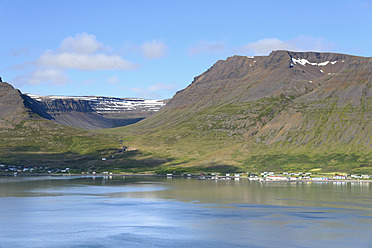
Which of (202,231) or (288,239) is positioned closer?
(288,239)

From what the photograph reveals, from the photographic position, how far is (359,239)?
4173 inches

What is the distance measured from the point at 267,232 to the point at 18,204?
90.0 meters

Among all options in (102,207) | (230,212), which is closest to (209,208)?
(230,212)

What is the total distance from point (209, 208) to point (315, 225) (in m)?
42.7

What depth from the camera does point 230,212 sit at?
148 metres

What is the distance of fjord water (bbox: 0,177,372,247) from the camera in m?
105

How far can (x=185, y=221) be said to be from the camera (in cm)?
13138

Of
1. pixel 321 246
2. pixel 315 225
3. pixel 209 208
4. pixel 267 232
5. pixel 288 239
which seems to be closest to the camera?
pixel 321 246

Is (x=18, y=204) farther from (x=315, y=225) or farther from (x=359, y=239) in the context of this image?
(x=359, y=239)

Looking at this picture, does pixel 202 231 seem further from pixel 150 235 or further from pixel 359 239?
pixel 359 239

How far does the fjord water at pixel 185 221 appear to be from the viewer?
105000mm

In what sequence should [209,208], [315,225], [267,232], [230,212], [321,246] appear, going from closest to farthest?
[321,246] → [267,232] → [315,225] → [230,212] → [209,208]

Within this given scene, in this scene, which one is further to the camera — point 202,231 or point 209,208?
point 209,208

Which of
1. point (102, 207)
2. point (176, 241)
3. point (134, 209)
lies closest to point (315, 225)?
point (176, 241)
